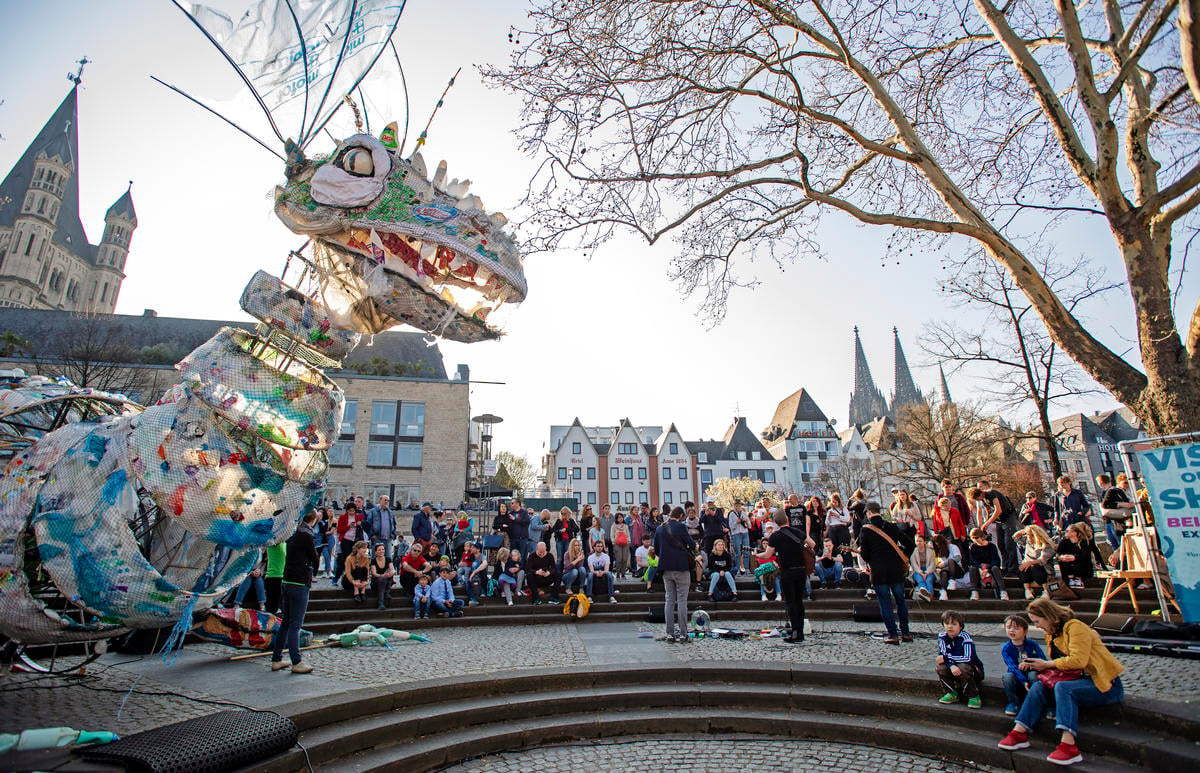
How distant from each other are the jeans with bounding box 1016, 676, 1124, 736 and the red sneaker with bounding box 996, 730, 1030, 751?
0.30 feet

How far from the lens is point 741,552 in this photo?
45.4ft

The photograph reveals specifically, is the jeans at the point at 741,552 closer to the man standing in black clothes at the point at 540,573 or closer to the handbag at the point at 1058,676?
the man standing in black clothes at the point at 540,573

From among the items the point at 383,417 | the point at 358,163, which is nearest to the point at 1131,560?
the point at 358,163

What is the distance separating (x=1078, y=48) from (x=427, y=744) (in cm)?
1008

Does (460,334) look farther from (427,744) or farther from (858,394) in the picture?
(858,394)

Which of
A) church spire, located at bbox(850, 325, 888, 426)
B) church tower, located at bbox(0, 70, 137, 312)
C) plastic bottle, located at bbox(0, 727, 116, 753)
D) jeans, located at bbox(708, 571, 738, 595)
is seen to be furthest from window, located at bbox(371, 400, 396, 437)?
church spire, located at bbox(850, 325, 888, 426)

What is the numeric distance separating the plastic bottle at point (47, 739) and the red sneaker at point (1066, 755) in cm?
636

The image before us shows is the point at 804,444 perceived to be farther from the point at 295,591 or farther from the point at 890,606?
the point at 295,591

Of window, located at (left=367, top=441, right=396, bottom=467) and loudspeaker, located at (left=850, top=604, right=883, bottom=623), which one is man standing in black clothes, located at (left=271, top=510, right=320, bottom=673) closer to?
loudspeaker, located at (left=850, top=604, right=883, bottom=623)

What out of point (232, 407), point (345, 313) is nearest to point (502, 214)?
point (345, 313)

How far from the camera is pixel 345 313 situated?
3865 mm

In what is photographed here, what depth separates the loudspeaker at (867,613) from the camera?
9.62m

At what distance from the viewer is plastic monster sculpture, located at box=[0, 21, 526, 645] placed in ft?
11.3

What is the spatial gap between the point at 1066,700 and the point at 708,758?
273 centimetres
